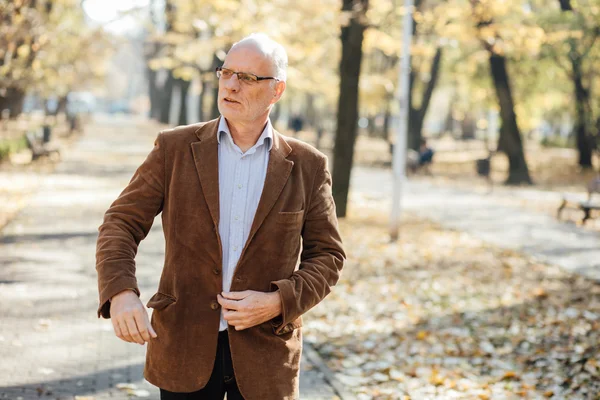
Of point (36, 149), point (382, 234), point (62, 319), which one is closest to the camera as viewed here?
point (62, 319)

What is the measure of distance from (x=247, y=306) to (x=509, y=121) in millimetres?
25659

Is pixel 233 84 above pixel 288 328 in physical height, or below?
above

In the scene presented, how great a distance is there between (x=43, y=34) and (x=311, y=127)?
47.1m

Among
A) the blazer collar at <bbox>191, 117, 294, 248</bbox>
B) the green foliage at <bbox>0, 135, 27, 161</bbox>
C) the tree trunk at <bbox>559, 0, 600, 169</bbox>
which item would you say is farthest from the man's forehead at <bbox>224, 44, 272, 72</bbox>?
the tree trunk at <bbox>559, 0, 600, 169</bbox>

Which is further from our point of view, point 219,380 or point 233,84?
point 219,380

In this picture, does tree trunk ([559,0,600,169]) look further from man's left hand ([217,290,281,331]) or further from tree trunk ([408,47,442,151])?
man's left hand ([217,290,281,331])

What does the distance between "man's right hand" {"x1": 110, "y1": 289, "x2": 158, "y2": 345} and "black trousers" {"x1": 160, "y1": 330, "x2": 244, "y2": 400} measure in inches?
12.0

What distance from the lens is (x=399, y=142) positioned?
44.7ft

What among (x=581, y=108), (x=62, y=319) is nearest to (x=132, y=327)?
(x=62, y=319)

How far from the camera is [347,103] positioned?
1509cm

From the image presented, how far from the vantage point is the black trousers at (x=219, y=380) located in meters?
2.85

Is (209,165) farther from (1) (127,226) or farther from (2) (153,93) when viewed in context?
(2) (153,93)

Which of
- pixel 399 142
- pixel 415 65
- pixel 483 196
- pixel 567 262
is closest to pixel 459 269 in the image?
pixel 567 262

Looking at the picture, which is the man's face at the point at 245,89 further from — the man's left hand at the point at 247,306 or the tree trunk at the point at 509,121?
the tree trunk at the point at 509,121
